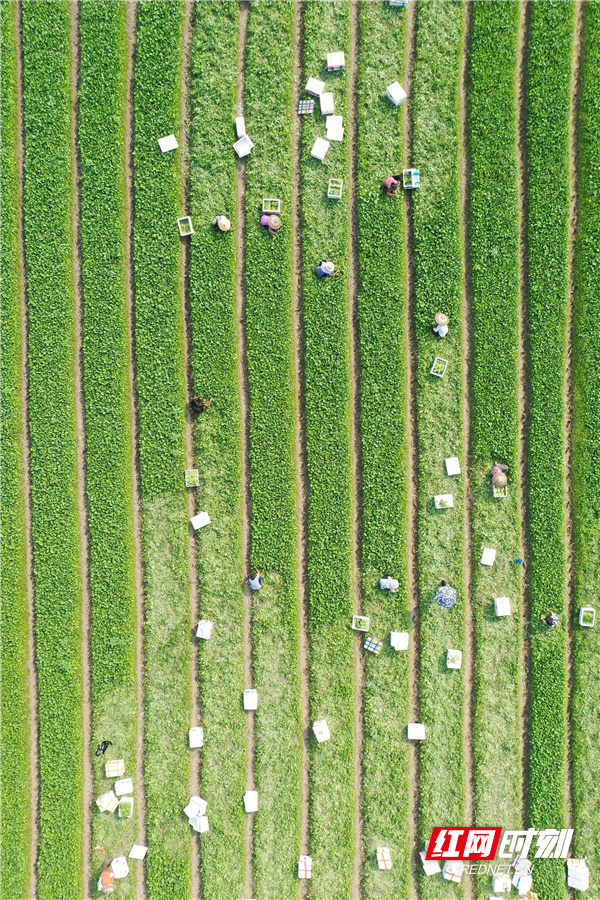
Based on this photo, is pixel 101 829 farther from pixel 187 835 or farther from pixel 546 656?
pixel 546 656

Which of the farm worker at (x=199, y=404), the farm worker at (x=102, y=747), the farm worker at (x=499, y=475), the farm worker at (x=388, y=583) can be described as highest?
the farm worker at (x=199, y=404)

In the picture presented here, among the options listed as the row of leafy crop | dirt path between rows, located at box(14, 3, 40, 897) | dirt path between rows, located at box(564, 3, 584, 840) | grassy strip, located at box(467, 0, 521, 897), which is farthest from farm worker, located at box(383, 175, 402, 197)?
dirt path between rows, located at box(14, 3, 40, 897)

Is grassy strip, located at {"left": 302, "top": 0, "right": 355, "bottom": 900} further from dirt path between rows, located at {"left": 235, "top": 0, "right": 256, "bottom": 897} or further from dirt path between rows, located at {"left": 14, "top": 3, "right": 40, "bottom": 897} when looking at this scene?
dirt path between rows, located at {"left": 14, "top": 3, "right": 40, "bottom": 897}

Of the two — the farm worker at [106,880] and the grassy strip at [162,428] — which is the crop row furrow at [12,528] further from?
the grassy strip at [162,428]

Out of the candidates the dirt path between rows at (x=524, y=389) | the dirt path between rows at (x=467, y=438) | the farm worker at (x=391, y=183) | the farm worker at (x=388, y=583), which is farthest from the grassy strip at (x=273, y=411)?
the dirt path between rows at (x=524, y=389)

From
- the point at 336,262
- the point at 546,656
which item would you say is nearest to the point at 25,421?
the point at 336,262

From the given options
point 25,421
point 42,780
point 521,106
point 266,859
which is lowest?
point 266,859

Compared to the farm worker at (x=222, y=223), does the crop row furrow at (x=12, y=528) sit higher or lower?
lower

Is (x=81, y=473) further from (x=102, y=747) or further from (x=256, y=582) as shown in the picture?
(x=102, y=747)
